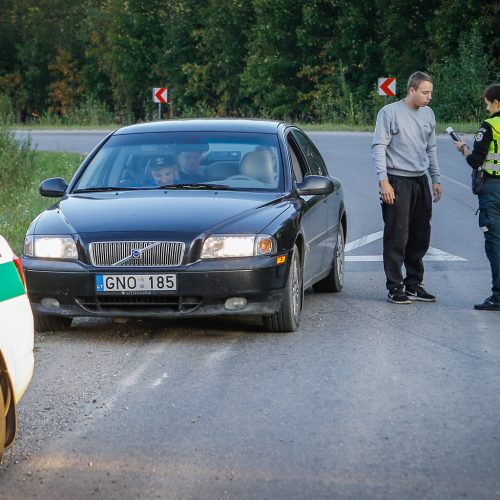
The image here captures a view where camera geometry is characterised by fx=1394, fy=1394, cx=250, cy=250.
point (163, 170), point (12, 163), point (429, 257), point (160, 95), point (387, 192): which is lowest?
point (160, 95)

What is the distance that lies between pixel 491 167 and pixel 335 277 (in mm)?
1675

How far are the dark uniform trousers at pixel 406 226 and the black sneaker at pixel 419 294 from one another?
48 millimetres

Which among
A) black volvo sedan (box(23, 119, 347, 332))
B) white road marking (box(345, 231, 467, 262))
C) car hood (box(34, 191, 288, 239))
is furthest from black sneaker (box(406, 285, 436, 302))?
white road marking (box(345, 231, 467, 262))

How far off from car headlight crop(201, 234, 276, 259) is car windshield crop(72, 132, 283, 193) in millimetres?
1003

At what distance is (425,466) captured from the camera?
570 centimetres

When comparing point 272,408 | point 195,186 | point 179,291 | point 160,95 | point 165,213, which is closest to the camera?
point 272,408

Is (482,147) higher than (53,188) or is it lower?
higher

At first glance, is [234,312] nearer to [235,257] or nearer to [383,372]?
[235,257]

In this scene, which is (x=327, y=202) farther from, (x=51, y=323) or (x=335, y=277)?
(x=51, y=323)

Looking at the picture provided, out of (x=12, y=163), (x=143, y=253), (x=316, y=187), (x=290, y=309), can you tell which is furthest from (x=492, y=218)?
(x=12, y=163)

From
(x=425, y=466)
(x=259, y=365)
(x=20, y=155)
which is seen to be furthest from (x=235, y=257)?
(x=20, y=155)

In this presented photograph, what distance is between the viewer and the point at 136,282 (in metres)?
8.93

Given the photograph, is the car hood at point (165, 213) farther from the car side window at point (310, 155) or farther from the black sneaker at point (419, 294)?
the black sneaker at point (419, 294)

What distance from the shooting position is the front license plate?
8.91 metres
